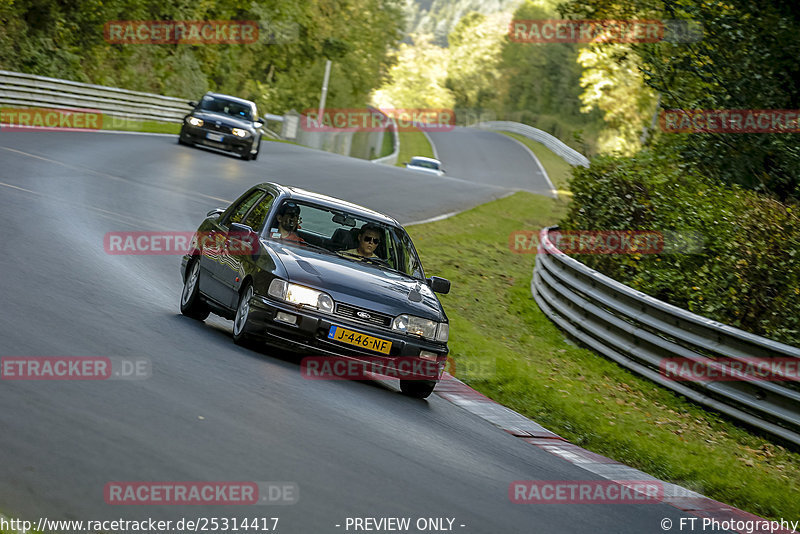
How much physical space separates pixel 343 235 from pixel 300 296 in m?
1.47

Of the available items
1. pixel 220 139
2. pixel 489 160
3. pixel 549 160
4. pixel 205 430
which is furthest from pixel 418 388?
pixel 549 160

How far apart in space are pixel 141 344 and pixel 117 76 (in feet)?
138

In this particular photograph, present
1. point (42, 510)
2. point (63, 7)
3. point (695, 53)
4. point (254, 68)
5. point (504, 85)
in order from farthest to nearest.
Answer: point (504, 85) → point (254, 68) → point (63, 7) → point (695, 53) → point (42, 510)

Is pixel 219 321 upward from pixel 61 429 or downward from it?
downward

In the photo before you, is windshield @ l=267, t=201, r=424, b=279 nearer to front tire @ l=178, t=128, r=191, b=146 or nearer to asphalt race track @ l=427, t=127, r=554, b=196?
front tire @ l=178, t=128, r=191, b=146

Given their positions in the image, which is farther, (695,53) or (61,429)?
(695,53)

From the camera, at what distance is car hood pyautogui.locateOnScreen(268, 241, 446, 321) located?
895cm

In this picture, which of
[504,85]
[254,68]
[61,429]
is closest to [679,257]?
[61,429]

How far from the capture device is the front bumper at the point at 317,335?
348 inches

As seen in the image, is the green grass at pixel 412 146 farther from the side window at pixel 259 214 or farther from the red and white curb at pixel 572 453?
the red and white curb at pixel 572 453

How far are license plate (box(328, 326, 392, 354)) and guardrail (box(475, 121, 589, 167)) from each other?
184 ft

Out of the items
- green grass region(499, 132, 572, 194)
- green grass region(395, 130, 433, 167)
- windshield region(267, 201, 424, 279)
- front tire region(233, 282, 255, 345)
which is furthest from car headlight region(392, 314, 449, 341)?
green grass region(395, 130, 433, 167)

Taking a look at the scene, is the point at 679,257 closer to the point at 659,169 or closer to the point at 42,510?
the point at 659,169

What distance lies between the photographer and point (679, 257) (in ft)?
44.9
